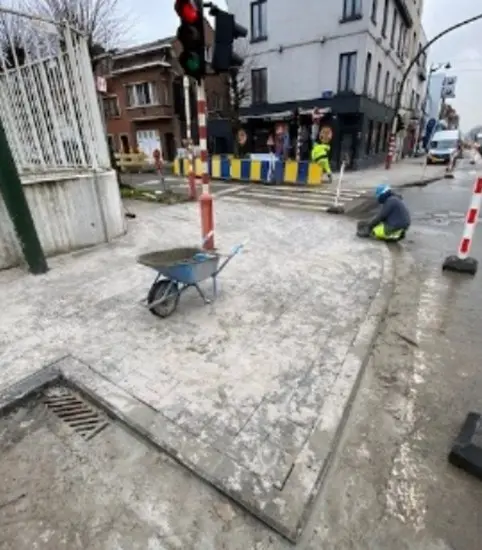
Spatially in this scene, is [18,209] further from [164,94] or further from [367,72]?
[164,94]

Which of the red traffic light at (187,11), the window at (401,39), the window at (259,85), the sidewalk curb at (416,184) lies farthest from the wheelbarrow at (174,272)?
the window at (401,39)

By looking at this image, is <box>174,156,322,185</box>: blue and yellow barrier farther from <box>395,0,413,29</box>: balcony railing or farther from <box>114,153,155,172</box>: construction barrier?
<box>395,0,413,29</box>: balcony railing

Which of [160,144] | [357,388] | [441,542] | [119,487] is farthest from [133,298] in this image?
[160,144]

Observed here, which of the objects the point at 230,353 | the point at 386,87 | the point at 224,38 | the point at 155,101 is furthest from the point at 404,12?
the point at 230,353

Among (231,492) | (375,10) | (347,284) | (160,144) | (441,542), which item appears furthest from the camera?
(160,144)

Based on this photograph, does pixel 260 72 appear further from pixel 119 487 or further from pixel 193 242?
pixel 119 487

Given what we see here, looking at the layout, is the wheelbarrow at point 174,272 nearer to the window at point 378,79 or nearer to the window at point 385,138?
the window at point 378,79

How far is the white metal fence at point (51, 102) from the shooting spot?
5.29 meters

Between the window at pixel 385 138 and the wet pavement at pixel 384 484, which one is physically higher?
the window at pixel 385 138

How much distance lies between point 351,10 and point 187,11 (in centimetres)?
1836

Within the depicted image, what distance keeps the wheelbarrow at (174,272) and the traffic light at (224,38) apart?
8.42 ft

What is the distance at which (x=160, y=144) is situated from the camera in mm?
25828

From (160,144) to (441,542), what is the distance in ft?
90.3

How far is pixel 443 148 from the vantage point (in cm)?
2720
